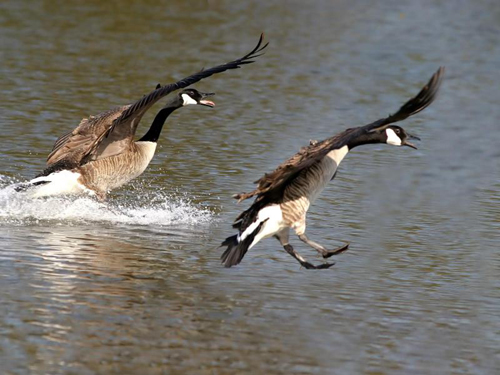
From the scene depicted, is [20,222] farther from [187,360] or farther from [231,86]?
[231,86]

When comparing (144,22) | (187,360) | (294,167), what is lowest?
(187,360)

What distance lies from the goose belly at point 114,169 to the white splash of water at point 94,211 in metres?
0.18

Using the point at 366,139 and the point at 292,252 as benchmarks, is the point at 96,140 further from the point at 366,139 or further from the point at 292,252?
the point at 366,139

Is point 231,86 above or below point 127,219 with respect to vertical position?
above

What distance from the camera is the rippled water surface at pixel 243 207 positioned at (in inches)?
238

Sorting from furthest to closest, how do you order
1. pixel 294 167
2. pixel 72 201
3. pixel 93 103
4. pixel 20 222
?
1. pixel 93 103
2. pixel 72 201
3. pixel 20 222
4. pixel 294 167

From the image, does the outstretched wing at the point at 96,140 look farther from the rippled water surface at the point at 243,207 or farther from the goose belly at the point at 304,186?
the goose belly at the point at 304,186

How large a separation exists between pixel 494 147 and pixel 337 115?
215 centimetres

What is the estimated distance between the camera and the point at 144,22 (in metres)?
18.4

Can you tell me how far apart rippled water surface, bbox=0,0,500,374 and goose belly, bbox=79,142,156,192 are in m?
0.22

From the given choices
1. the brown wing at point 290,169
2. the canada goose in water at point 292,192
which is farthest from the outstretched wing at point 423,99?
the brown wing at point 290,169

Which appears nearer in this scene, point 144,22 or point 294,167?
point 294,167

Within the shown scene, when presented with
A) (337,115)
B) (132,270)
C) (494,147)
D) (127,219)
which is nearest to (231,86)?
(337,115)

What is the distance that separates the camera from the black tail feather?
702 cm
